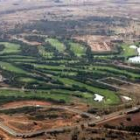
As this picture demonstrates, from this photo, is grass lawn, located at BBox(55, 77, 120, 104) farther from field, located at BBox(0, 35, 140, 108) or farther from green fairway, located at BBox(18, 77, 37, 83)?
green fairway, located at BBox(18, 77, 37, 83)

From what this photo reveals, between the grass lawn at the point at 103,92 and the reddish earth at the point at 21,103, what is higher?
the reddish earth at the point at 21,103

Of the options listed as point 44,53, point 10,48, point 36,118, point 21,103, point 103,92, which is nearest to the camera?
point 36,118

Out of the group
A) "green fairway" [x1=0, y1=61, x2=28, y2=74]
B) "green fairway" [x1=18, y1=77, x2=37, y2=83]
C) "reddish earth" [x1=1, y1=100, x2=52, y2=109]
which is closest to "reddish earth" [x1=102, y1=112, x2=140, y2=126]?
"reddish earth" [x1=1, y1=100, x2=52, y2=109]

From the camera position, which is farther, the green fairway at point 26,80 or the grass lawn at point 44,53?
the grass lawn at point 44,53

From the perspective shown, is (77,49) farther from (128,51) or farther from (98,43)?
(128,51)

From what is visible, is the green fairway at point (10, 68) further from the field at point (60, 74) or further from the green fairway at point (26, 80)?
the green fairway at point (26, 80)

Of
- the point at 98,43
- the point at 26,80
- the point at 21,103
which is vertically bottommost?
the point at 98,43

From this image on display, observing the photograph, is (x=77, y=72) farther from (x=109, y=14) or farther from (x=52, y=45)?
(x=109, y=14)

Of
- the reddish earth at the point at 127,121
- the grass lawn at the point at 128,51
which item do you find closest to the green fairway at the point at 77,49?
the grass lawn at the point at 128,51

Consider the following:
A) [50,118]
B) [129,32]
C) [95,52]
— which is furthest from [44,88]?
[129,32]

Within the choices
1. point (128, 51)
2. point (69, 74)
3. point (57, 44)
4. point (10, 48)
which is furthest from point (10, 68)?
point (128, 51)

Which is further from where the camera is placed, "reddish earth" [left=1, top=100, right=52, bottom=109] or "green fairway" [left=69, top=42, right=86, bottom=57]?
"green fairway" [left=69, top=42, right=86, bottom=57]
